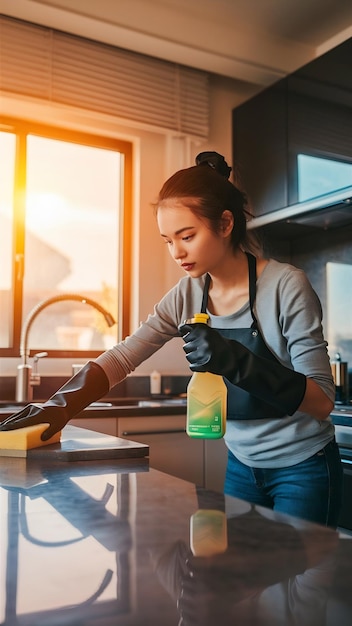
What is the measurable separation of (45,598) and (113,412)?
1.89 meters

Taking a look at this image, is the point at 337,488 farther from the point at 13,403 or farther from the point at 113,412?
the point at 13,403

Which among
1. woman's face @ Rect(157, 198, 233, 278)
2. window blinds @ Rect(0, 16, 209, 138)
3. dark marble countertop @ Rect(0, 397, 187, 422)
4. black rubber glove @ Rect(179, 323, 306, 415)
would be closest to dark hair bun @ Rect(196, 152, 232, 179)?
woman's face @ Rect(157, 198, 233, 278)

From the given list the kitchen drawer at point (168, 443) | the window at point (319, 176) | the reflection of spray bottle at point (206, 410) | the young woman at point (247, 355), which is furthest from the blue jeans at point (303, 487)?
the window at point (319, 176)

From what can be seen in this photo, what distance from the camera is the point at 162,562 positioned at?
592mm

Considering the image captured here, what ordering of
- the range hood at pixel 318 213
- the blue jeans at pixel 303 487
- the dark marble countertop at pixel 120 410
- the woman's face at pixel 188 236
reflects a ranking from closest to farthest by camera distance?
the blue jeans at pixel 303 487 → the woman's face at pixel 188 236 → the dark marble countertop at pixel 120 410 → the range hood at pixel 318 213

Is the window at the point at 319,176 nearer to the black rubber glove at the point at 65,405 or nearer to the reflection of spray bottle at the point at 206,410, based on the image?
the black rubber glove at the point at 65,405

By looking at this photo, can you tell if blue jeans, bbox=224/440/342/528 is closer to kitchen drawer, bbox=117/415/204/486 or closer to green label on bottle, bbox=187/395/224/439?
green label on bottle, bbox=187/395/224/439

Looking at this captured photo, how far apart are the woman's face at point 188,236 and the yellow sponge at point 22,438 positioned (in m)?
0.45

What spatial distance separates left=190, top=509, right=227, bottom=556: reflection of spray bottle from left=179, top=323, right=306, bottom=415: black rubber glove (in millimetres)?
341

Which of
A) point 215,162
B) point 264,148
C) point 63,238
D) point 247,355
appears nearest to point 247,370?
point 247,355

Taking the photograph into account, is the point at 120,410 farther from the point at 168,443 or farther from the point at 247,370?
the point at 247,370

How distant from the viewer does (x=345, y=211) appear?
2809 mm

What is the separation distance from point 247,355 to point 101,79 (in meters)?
2.33

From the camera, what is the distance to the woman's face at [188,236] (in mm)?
1319
